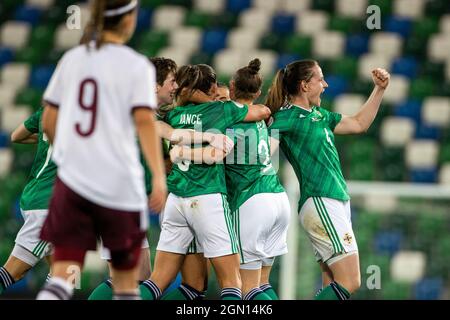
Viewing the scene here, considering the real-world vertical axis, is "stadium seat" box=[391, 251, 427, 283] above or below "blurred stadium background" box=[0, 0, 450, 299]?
below

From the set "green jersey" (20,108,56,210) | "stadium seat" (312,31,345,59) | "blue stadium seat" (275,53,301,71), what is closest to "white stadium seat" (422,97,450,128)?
"stadium seat" (312,31,345,59)

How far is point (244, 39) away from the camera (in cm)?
1394

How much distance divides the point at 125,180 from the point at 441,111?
8.86 meters

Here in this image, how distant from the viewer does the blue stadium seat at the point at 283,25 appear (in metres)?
14.3

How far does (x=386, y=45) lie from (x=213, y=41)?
7.87 feet

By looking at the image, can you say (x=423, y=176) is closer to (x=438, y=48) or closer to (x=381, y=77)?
(x=438, y=48)

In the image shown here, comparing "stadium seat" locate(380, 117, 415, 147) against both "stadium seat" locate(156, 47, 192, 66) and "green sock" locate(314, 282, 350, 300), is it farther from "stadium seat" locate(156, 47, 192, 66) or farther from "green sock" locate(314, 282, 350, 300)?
"green sock" locate(314, 282, 350, 300)

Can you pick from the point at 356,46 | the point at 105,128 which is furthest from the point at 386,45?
the point at 105,128

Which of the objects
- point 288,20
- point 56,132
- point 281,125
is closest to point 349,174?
point 288,20

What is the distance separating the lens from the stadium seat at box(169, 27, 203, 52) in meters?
13.9

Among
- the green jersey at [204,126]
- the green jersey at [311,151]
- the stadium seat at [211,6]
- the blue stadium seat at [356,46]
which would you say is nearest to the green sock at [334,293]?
the green jersey at [311,151]

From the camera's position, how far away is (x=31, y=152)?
38.6ft

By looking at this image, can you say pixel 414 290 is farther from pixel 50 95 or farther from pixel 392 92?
pixel 50 95

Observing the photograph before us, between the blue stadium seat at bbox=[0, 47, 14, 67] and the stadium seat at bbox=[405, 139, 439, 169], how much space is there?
229 inches
